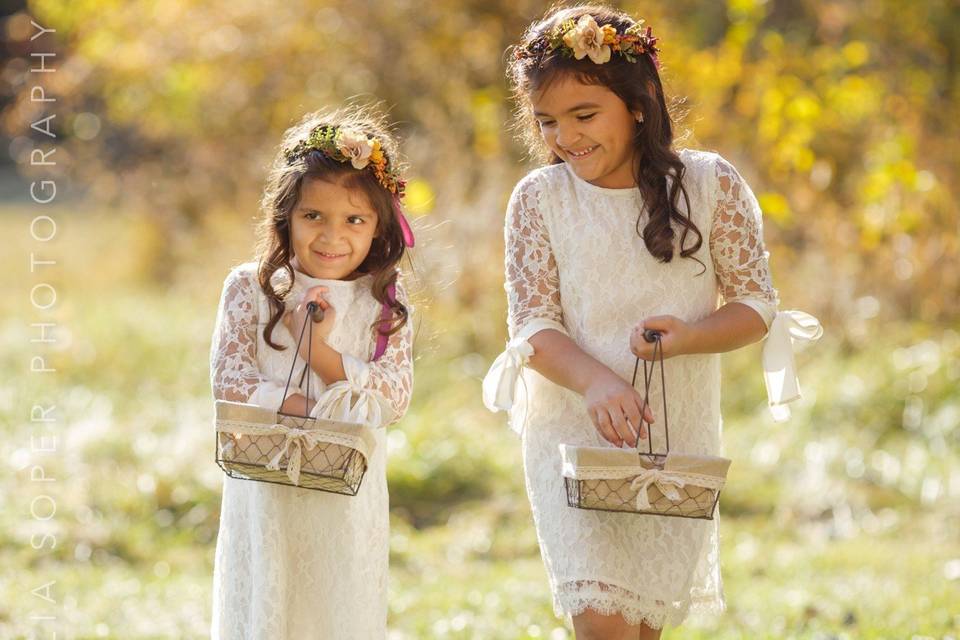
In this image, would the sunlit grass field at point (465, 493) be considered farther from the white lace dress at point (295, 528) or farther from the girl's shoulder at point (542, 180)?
the girl's shoulder at point (542, 180)

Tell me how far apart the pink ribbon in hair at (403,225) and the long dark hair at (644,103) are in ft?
1.52

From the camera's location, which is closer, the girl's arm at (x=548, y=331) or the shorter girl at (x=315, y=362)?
the girl's arm at (x=548, y=331)

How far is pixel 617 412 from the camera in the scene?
3.26 metres

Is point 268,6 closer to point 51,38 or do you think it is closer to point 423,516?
point 51,38

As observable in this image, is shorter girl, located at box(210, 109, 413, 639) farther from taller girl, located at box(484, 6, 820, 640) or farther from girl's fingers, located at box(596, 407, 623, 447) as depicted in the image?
girl's fingers, located at box(596, 407, 623, 447)

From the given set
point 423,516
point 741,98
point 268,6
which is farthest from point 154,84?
point 423,516

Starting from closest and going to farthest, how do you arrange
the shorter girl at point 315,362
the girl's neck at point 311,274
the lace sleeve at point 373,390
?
the lace sleeve at point 373,390 → the shorter girl at point 315,362 → the girl's neck at point 311,274

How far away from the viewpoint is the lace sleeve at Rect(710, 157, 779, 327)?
140 inches

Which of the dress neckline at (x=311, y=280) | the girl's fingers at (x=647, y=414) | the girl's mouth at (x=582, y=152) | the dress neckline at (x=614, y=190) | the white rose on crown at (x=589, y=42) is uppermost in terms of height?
the white rose on crown at (x=589, y=42)

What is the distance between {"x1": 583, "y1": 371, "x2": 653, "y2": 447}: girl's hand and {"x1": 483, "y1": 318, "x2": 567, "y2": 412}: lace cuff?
0.26 metres

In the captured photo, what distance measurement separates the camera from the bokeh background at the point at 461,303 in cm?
615

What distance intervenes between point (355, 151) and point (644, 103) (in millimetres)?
763

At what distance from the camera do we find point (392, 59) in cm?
1198

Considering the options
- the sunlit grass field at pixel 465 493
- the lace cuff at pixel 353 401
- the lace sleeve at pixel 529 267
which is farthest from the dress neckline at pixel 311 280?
the sunlit grass field at pixel 465 493
